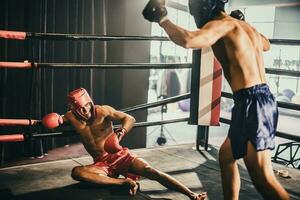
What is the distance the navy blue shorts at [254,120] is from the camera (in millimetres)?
1968

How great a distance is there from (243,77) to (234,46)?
7.1 inches

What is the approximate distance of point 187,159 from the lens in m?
3.68

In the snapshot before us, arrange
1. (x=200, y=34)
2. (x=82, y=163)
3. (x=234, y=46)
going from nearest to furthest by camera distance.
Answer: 1. (x=200, y=34)
2. (x=234, y=46)
3. (x=82, y=163)

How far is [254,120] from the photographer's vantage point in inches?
77.5

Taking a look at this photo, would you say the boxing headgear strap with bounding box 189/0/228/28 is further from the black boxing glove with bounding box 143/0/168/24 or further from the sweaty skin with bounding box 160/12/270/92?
the black boxing glove with bounding box 143/0/168/24

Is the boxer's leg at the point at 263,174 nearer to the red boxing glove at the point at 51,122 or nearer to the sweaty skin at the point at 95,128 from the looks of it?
the sweaty skin at the point at 95,128

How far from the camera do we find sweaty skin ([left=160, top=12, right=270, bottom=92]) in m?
1.93

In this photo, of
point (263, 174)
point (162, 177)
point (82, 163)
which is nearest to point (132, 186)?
point (162, 177)

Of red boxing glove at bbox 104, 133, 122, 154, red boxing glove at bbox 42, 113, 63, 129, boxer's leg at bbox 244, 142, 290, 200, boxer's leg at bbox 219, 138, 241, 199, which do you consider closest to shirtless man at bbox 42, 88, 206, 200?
red boxing glove at bbox 42, 113, 63, 129

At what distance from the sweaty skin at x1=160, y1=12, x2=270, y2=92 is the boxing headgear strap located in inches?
2.0

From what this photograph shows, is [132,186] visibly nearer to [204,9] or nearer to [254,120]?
[254,120]

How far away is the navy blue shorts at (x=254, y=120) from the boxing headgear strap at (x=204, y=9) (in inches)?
18.2

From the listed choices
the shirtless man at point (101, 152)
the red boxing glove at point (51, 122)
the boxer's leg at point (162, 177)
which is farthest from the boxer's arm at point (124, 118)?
the red boxing glove at point (51, 122)

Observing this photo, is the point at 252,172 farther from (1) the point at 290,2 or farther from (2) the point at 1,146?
(1) the point at 290,2
